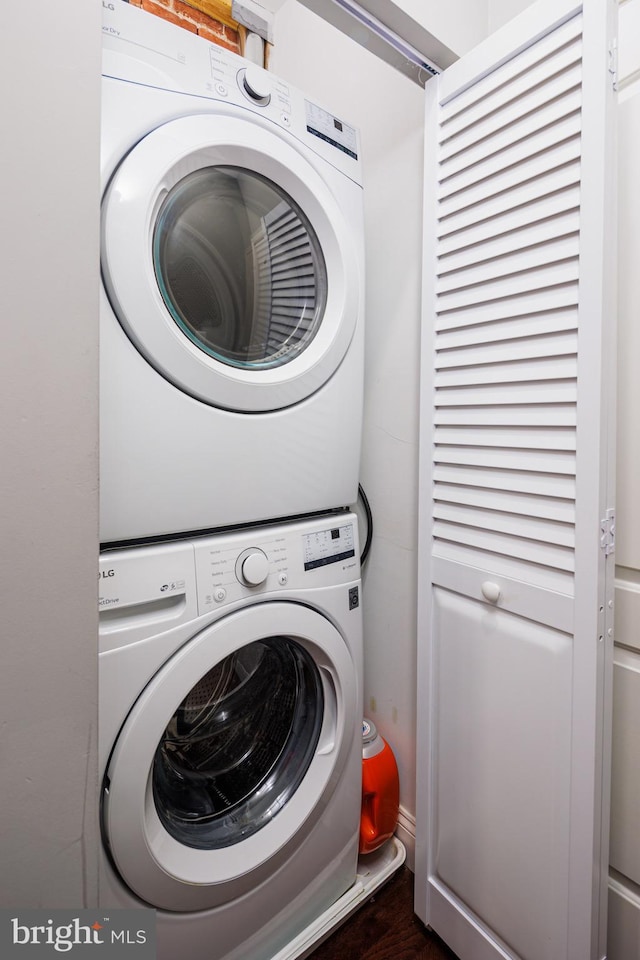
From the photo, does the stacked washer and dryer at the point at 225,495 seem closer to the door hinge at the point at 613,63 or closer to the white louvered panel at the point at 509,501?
the white louvered panel at the point at 509,501

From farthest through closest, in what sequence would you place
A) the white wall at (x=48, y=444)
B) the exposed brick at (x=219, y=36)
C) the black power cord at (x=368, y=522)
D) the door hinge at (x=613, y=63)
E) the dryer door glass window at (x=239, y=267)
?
1. the exposed brick at (x=219, y=36)
2. the black power cord at (x=368, y=522)
3. the dryer door glass window at (x=239, y=267)
4. the door hinge at (x=613, y=63)
5. the white wall at (x=48, y=444)

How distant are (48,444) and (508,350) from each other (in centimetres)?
81

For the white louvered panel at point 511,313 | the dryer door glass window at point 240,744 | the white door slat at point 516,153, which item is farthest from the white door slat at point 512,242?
the dryer door glass window at point 240,744

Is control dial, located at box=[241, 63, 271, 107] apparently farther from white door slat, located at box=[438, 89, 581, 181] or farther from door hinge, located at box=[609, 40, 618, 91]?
door hinge, located at box=[609, 40, 618, 91]

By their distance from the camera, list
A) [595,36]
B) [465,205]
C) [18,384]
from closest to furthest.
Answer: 1. [18,384]
2. [595,36]
3. [465,205]

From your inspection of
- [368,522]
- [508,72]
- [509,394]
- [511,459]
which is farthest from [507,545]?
[508,72]

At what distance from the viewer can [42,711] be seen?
1.67ft

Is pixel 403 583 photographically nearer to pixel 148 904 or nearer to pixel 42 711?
pixel 148 904

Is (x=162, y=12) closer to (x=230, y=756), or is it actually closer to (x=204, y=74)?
(x=204, y=74)

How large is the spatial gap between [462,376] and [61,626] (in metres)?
0.86

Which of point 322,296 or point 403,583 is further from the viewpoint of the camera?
point 403,583

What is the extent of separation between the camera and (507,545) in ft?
3.15

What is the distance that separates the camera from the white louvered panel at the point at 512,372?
0.85m

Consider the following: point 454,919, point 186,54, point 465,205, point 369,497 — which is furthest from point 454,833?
point 186,54
